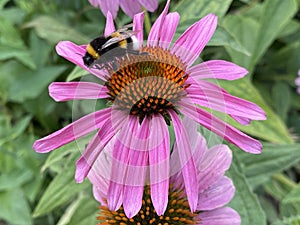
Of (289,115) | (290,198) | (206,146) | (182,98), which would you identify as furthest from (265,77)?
(182,98)

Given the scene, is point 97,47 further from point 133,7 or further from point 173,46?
point 133,7

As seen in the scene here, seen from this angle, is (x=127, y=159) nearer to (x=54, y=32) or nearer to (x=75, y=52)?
(x=75, y=52)

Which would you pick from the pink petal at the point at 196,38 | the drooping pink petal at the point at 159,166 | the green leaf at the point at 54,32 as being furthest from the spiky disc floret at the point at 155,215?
the green leaf at the point at 54,32

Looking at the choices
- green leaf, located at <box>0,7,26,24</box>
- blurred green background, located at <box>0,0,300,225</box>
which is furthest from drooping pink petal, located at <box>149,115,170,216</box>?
green leaf, located at <box>0,7,26,24</box>

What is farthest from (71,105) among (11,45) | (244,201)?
(244,201)

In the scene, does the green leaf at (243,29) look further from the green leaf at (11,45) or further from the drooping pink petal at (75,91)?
the drooping pink petal at (75,91)
